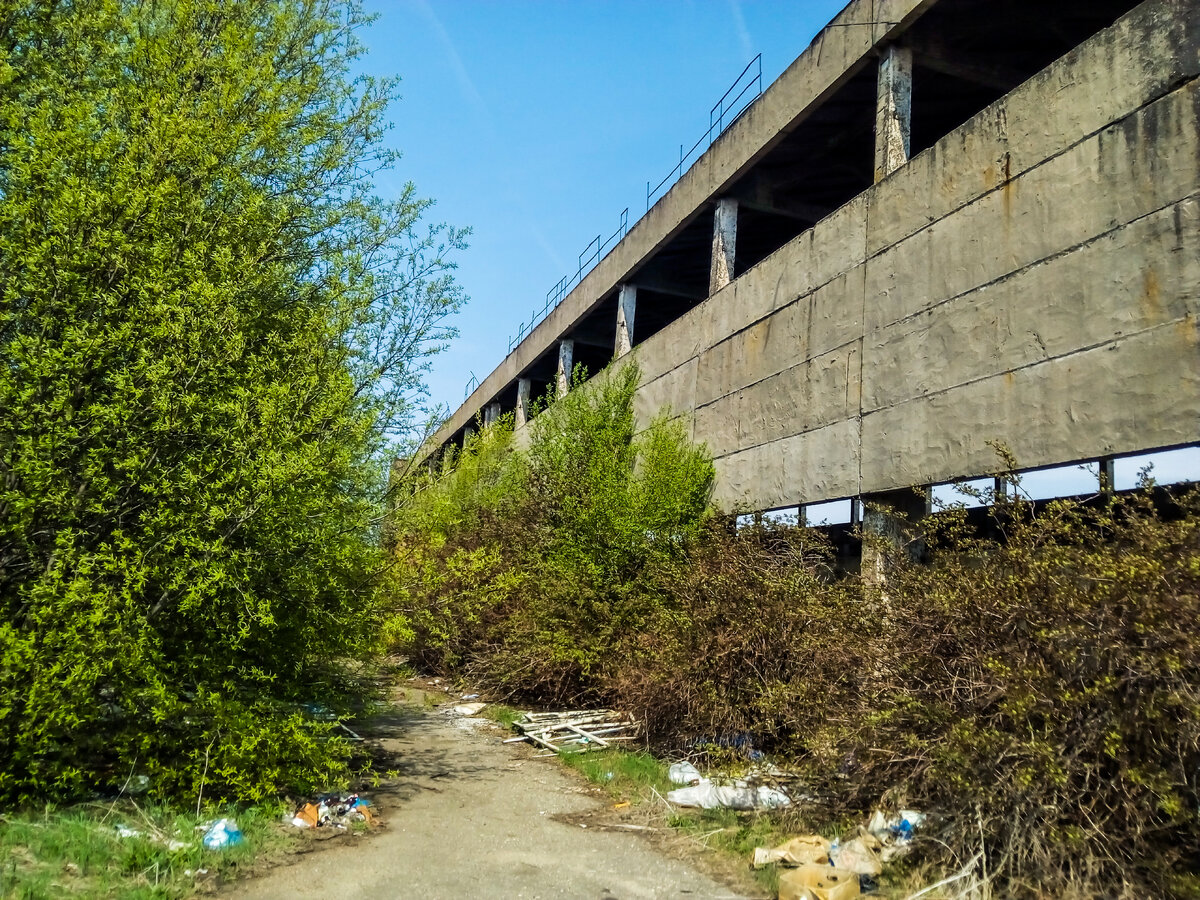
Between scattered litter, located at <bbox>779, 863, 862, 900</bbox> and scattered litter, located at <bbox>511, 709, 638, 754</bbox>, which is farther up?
scattered litter, located at <bbox>779, 863, 862, 900</bbox>

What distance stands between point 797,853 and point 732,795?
134 cm

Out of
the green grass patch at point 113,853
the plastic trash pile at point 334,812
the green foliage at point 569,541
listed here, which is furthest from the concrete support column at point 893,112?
the green grass patch at point 113,853

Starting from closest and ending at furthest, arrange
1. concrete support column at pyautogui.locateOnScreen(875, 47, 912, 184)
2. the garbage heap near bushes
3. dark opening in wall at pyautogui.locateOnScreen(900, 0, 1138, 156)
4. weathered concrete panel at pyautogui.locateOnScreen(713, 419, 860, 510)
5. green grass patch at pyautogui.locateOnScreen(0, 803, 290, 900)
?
the garbage heap near bushes → green grass patch at pyautogui.locateOnScreen(0, 803, 290, 900) → weathered concrete panel at pyautogui.locateOnScreen(713, 419, 860, 510) → concrete support column at pyautogui.locateOnScreen(875, 47, 912, 184) → dark opening in wall at pyautogui.locateOnScreen(900, 0, 1138, 156)

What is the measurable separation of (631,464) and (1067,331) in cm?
779

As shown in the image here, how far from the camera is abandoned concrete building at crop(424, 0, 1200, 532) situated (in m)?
6.41

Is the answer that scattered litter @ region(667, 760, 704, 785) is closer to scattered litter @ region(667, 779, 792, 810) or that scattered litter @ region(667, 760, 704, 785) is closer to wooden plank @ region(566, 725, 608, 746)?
scattered litter @ region(667, 779, 792, 810)

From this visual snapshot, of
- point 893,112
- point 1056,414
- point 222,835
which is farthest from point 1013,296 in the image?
point 222,835

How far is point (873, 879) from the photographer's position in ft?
16.9

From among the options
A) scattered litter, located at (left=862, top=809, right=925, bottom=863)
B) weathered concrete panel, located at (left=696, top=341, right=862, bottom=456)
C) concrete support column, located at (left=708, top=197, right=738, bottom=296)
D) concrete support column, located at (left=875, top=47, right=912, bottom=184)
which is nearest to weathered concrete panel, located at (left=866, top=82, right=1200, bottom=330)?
weathered concrete panel, located at (left=696, top=341, right=862, bottom=456)

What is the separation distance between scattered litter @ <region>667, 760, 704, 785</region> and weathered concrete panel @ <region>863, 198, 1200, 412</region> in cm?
419

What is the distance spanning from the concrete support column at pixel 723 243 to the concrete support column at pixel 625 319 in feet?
10.2

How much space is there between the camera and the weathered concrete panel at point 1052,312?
244 inches

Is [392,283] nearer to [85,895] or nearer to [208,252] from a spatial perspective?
[208,252]

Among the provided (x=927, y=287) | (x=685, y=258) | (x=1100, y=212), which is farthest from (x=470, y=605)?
(x=685, y=258)
